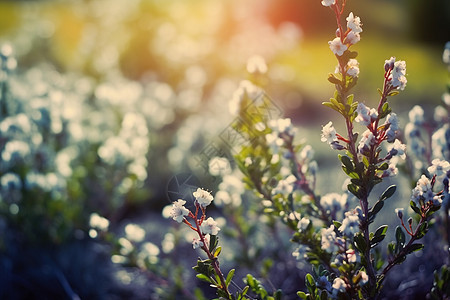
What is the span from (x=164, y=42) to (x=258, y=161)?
4.20 metres

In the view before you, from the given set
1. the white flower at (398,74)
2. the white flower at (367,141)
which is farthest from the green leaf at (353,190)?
the white flower at (398,74)

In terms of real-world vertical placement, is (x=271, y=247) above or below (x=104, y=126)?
below

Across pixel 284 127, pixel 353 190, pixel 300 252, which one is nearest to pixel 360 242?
pixel 353 190

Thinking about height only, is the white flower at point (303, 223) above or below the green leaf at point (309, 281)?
above

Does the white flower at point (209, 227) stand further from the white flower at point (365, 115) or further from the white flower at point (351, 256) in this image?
the white flower at point (365, 115)

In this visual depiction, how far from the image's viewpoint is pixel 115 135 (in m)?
3.71

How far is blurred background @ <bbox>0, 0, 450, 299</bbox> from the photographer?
8.73 feet

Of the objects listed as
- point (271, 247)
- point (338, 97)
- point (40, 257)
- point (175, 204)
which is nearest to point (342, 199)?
point (338, 97)

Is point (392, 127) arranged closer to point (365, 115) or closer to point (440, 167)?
point (365, 115)

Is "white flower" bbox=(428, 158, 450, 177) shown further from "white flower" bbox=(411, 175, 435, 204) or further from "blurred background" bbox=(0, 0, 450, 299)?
"blurred background" bbox=(0, 0, 450, 299)

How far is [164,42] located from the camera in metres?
5.75

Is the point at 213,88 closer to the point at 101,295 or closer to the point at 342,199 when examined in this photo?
the point at 101,295

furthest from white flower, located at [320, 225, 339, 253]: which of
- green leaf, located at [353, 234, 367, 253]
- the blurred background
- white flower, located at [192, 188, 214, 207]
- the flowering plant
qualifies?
the blurred background

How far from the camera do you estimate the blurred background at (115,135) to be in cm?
266
